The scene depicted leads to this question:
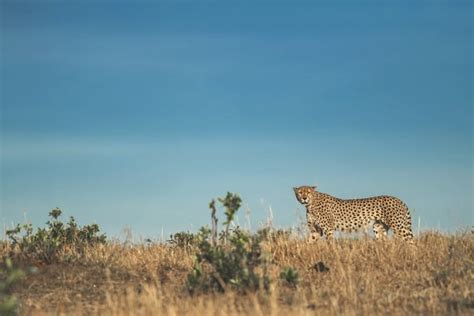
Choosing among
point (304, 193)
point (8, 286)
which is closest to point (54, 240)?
point (8, 286)

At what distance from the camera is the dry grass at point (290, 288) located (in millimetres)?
7117

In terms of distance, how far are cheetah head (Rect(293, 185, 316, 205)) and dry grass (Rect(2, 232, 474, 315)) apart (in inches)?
171

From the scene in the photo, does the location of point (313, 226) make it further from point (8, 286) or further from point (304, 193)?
point (8, 286)

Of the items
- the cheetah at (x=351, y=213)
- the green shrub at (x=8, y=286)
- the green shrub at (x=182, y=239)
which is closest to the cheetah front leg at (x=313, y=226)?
the cheetah at (x=351, y=213)

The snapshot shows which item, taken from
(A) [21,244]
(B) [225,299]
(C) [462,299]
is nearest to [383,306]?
(C) [462,299]

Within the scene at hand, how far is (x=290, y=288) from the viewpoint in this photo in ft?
27.1

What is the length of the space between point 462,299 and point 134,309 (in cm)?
377

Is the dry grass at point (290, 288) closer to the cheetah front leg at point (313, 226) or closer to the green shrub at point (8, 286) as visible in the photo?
the green shrub at point (8, 286)

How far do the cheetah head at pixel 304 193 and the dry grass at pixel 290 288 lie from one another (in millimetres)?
4331

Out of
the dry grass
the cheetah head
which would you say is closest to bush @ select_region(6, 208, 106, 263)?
the dry grass

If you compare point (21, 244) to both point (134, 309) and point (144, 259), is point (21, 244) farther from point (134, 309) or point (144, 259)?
point (134, 309)

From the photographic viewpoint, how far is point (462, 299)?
7281mm

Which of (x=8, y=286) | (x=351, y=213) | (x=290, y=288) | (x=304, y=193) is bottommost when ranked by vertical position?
(x=290, y=288)

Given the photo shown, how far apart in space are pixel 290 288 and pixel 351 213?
8327 millimetres
